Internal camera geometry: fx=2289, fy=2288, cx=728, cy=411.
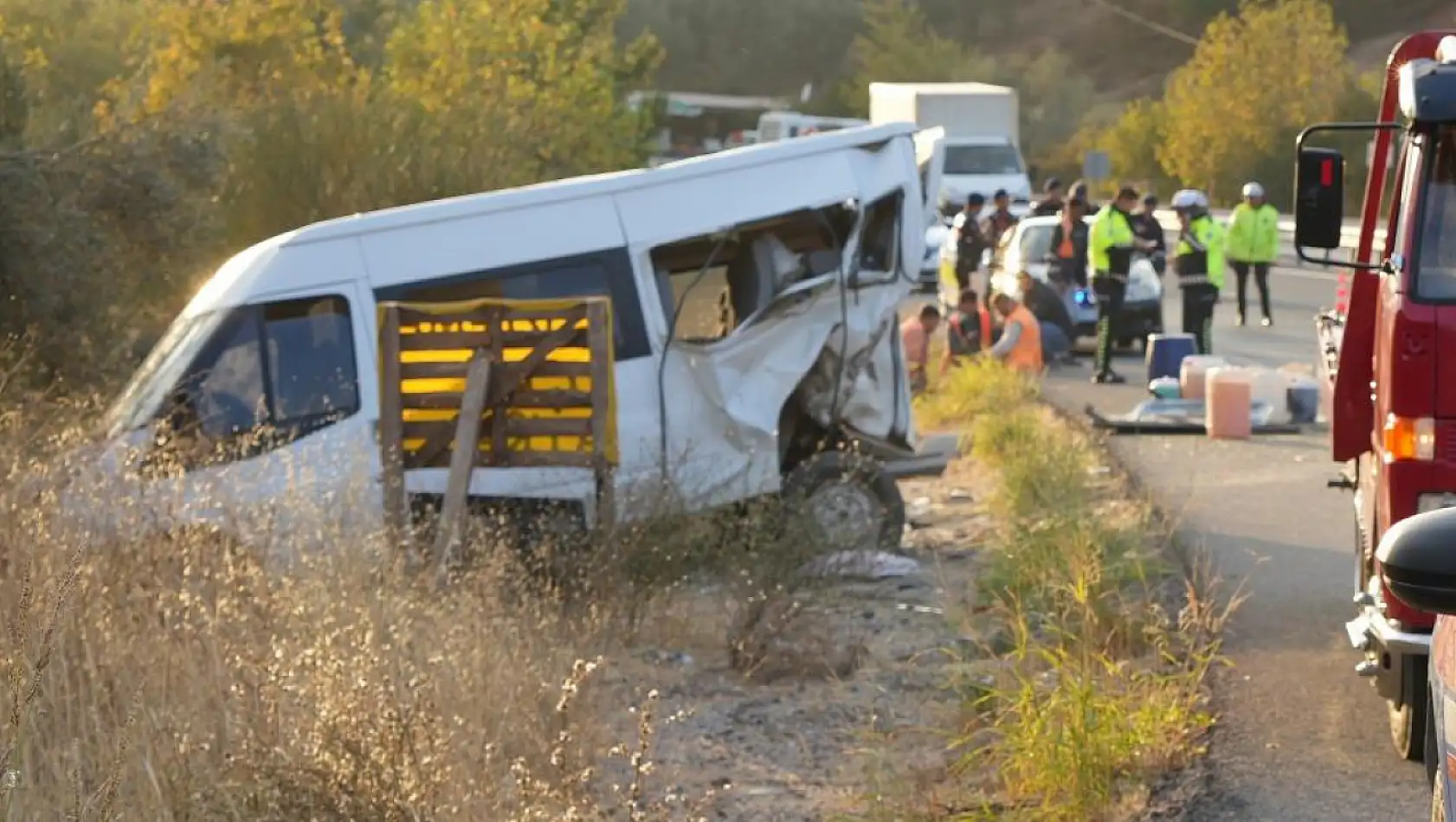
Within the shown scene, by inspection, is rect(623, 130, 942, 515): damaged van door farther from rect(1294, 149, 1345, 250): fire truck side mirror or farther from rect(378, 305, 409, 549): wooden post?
rect(1294, 149, 1345, 250): fire truck side mirror

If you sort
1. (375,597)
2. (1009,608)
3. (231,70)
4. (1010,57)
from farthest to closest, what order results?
(1010,57)
(231,70)
(1009,608)
(375,597)

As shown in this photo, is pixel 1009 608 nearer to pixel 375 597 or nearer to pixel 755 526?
pixel 755 526

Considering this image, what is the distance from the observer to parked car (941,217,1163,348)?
75.0 ft

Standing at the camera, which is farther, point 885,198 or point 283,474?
point 885,198

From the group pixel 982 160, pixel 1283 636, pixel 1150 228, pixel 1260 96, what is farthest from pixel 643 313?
pixel 1260 96

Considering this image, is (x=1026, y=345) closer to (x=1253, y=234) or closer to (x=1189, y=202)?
(x=1189, y=202)

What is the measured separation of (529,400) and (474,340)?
14.8 inches

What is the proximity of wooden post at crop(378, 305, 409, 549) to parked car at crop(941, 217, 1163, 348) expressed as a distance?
11.6m

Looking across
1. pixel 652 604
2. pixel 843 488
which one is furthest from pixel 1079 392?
pixel 652 604

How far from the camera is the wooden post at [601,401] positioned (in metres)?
10.4

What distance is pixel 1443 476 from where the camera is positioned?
22.4 ft

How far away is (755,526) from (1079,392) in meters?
9.17

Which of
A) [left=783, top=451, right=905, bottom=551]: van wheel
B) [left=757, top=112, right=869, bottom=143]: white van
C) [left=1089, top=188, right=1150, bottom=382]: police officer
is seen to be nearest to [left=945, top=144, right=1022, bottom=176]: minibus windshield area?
[left=757, top=112, right=869, bottom=143]: white van

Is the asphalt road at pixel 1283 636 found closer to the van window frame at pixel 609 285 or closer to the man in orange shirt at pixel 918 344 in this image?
the man in orange shirt at pixel 918 344
